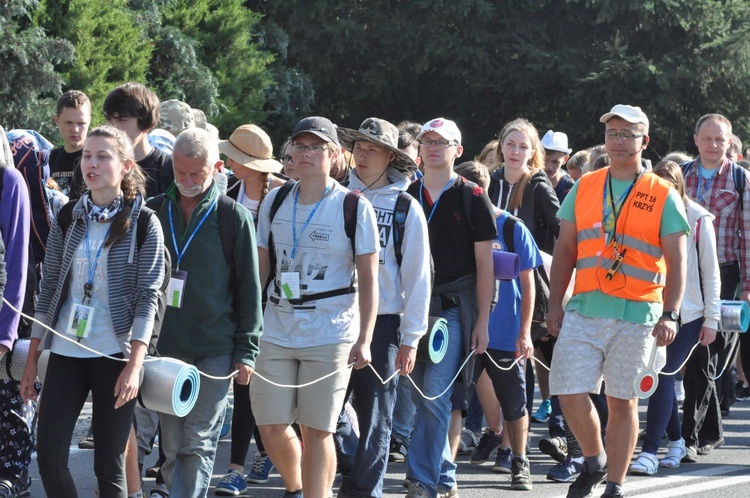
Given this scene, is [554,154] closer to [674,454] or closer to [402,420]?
[674,454]

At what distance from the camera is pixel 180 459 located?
5586 mm

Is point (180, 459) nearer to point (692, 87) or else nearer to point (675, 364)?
point (675, 364)

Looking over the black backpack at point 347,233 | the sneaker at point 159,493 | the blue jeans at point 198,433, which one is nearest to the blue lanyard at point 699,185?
the black backpack at point 347,233

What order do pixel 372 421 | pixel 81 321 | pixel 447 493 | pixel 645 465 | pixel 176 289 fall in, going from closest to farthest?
pixel 81 321 → pixel 176 289 → pixel 372 421 → pixel 447 493 → pixel 645 465

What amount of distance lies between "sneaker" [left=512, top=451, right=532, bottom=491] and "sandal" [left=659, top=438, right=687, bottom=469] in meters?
1.31

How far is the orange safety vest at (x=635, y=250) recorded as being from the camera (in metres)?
6.57

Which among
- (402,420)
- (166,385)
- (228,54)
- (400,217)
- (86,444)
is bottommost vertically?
(86,444)

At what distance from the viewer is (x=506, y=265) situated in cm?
708

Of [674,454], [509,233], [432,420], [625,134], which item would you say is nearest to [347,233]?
[432,420]

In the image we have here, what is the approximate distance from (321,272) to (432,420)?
1265 millimetres

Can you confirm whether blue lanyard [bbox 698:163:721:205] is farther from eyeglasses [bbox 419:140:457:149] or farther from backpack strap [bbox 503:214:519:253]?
eyeglasses [bbox 419:140:457:149]

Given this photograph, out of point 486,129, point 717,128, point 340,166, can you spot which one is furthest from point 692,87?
point 340,166

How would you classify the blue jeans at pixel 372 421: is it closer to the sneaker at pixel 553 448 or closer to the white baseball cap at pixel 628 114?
the white baseball cap at pixel 628 114

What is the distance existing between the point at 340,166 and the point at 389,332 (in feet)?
6.08
